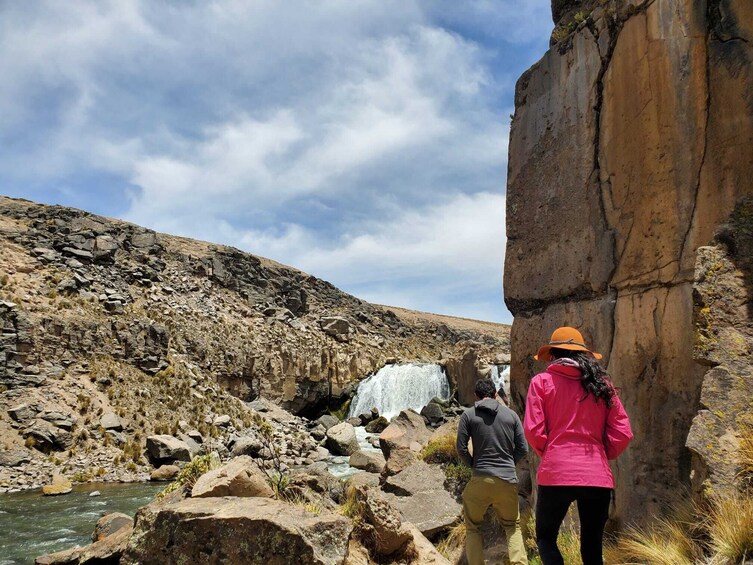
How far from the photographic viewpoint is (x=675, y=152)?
5.55 m

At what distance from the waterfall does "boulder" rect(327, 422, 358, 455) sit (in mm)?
7092

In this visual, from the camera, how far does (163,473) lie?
20516 mm

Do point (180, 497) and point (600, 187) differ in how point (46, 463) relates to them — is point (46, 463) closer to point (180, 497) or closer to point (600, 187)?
point (180, 497)

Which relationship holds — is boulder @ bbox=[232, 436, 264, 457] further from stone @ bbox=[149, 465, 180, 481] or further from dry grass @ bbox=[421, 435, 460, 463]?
dry grass @ bbox=[421, 435, 460, 463]

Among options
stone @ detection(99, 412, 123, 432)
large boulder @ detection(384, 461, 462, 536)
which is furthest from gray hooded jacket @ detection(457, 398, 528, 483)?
stone @ detection(99, 412, 123, 432)

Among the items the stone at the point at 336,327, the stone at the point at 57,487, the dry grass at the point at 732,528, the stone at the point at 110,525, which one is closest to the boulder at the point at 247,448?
the stone at the point at 57,487

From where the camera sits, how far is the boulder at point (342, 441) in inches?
1024

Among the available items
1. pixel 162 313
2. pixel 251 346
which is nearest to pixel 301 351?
pixel 251 346

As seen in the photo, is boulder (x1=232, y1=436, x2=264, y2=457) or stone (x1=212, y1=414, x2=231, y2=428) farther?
stone (x1=212, y1=414, x2=231, y2=428)

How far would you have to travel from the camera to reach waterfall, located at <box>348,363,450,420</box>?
35.6 metres

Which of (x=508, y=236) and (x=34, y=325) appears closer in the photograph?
(x=508, y=236)

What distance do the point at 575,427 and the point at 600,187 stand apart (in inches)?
134

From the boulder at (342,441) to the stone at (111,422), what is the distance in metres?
9.33

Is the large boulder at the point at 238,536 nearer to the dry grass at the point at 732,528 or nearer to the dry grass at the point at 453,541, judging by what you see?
the dry grass at the point at 732,528
